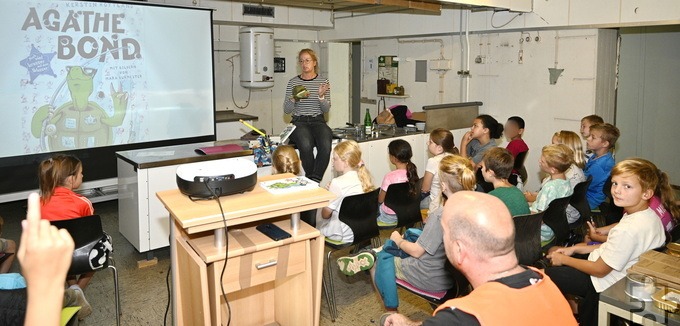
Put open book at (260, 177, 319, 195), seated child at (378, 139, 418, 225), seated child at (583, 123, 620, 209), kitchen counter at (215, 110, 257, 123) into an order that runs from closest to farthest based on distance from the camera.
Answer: open book at (260, 177, 319, 195) < seated child at (378, 139, 418, 225) < seated child at (583, 123, 620, 209) < kitchen counter at (215, 110, 257, 123)

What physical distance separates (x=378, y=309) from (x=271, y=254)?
145 centimetres

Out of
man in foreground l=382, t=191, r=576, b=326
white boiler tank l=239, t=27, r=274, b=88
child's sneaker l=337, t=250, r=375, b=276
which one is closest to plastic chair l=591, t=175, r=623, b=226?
child's sneaker l=337, t=250, r=375, b=276

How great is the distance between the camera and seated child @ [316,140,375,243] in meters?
3.51

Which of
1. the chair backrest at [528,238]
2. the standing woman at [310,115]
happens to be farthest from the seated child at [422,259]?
the standing woman at [310,115]

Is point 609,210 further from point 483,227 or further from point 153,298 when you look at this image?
point 153,298

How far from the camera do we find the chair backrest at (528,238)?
2.91 metres

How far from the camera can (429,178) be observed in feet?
14.0

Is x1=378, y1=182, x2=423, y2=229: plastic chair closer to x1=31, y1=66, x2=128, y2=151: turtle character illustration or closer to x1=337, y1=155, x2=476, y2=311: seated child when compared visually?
x1=337, y1=155, x2=476, y2=311: seated child

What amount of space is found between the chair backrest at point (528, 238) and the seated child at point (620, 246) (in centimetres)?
17

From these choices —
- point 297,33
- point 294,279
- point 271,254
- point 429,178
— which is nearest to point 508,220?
point 271,254

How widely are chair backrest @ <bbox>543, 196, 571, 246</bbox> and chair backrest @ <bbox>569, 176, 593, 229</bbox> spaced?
298 mm

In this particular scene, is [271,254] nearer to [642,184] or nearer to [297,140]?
[642,184]

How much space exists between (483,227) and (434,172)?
2672 mm

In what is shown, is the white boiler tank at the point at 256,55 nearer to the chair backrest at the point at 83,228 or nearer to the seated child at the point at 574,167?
the seated child at the point at 574,167
